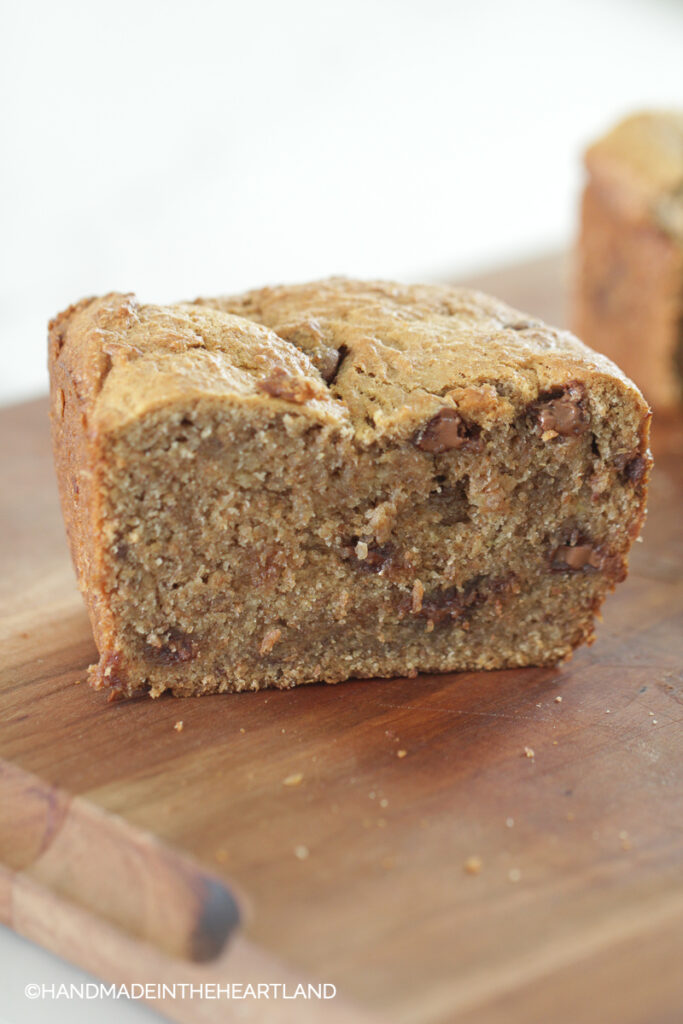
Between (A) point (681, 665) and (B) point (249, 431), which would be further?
(A) point (681, 665)

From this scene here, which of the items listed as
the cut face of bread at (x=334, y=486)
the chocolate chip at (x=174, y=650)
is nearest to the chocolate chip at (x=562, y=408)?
the cut face of bread at (x=334, y=486)

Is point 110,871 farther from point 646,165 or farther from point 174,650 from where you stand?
point 646,165

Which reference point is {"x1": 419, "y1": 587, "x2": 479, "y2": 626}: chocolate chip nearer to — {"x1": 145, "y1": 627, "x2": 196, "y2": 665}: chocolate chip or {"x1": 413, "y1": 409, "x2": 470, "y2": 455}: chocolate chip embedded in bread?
{"x1": 413, "y1": 409, "x2": 470, "y2": 455}: chocolate chip embedded in bread

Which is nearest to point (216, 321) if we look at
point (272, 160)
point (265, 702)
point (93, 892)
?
point (265, 702)

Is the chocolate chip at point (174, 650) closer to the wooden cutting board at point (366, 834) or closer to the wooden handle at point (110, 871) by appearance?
the wooden cutting board at point (366, 834)

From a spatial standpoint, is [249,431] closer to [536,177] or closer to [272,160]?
[272,160]

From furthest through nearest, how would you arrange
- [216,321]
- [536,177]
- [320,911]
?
[536,177]
[216,321]
[320,911]

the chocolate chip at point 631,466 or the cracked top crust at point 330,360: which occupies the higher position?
the cracked top crust at point 330,360
